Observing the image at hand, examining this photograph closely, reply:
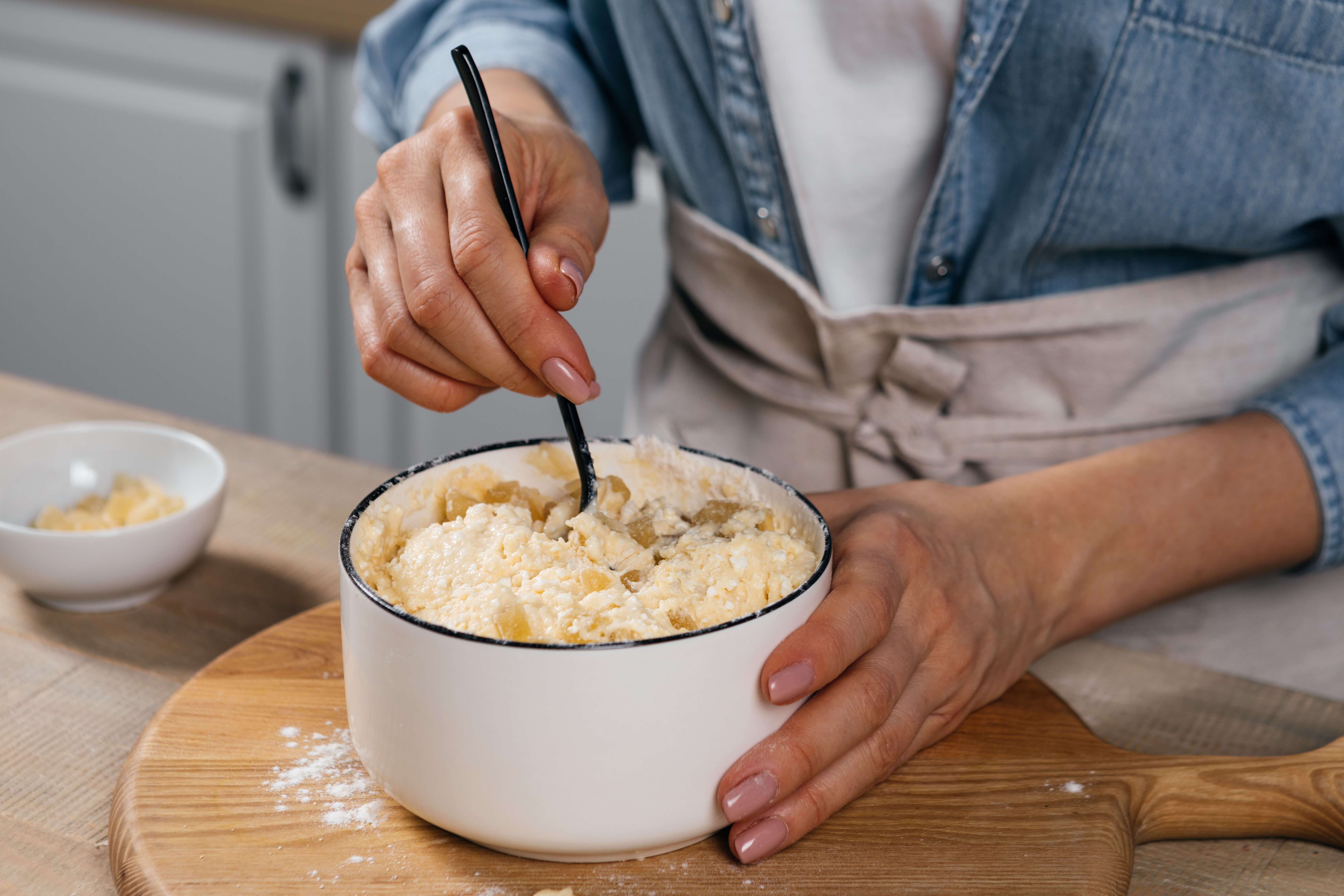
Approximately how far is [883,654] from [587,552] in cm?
17

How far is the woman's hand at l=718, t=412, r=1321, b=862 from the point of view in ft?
1.93

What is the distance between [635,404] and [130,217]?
155cm

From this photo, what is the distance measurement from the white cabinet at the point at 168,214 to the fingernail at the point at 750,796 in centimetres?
174

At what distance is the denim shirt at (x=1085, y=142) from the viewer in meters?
0.80

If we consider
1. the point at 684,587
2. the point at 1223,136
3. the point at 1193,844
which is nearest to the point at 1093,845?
the point at 1193,844

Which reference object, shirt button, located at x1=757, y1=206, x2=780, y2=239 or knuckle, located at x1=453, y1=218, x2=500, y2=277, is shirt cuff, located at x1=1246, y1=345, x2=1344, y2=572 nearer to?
shirt button, located at x1=757, y1=206, x2=780, y2=239

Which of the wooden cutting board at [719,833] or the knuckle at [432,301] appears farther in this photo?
the knuckle at [432,301]

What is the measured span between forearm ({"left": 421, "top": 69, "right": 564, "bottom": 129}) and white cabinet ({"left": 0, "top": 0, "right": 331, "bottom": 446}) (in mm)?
1109

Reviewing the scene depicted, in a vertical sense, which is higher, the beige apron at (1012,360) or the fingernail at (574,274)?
the fingernail at (574,274)

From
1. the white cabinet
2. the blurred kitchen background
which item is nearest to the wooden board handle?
the blurred kitchen background

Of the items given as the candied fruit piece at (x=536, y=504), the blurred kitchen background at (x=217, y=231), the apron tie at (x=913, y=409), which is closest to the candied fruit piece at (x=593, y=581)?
the candied fruit piece at (x=536, y=504)

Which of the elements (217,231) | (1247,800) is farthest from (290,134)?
(1247,800)

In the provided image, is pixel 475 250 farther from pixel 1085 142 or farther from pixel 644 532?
pixel 1085 142

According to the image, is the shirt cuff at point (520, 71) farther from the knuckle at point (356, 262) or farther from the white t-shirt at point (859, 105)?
the knuckle at point (356, 262)
